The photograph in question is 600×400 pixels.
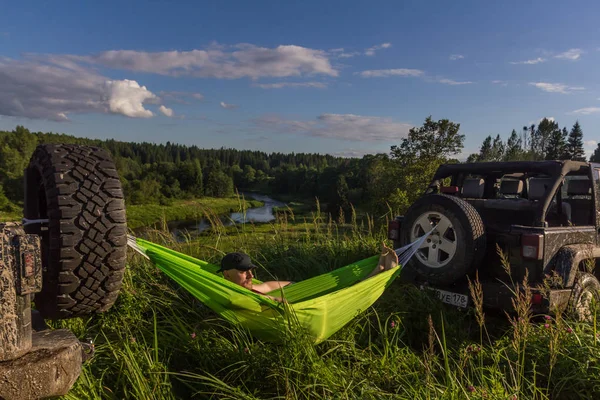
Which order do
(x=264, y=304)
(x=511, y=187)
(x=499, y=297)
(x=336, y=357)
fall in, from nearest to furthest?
1. (x=264, y=304)
2. (x=336, y=357)
3. (x=499, y=297)
4. (x=511, y=187)

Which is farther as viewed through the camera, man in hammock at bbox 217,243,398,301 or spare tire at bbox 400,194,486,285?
spare tire at bbox 400,194,486,285

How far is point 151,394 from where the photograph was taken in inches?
80.0

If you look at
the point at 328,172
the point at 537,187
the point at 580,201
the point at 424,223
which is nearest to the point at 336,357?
the point at 424,223

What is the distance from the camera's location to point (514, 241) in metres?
3.29

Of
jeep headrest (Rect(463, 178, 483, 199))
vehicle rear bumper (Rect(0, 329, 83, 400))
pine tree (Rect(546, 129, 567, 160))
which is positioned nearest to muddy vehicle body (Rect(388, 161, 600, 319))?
jeep headrest (Rect(463, 178, 483, 199))

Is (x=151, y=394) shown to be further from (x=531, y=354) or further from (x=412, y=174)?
(x=412, y=174)

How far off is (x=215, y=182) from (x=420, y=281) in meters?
51.6

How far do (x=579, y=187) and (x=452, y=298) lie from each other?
1843 mm

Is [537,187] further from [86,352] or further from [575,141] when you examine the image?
[575,141]

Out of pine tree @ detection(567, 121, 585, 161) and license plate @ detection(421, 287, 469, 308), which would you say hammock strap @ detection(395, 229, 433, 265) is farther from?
pine tree @ detection(567, 121, 585, 161)

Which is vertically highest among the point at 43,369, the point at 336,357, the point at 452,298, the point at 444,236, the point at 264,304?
the point at 444,236

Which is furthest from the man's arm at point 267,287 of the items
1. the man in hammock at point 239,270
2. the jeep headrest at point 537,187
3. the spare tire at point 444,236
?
the jeep headrest at point 537,187

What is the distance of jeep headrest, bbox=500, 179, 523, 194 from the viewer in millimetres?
4242

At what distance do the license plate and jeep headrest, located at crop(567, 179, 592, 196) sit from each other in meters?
1.75
